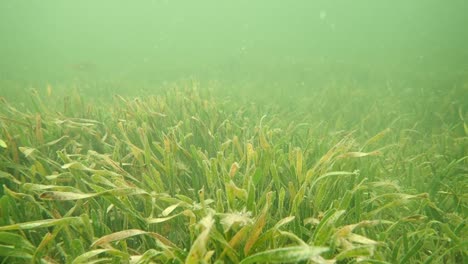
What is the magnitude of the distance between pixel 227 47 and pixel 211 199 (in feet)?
64.0

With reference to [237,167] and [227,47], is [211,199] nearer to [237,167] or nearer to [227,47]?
[237,167]

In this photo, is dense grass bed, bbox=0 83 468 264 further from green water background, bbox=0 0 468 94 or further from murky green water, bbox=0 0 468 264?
green water background, bbox=0 0 468 94

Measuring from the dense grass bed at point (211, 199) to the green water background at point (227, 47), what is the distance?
5618 mm

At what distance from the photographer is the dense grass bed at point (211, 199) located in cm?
108

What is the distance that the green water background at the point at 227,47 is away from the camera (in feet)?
32.9

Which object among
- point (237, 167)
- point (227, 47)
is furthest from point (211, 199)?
point (227, 47)

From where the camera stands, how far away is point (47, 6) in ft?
128

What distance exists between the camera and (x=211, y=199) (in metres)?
1.41

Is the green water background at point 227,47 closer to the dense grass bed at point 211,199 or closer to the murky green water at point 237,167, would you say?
the murky green water at point 237,167

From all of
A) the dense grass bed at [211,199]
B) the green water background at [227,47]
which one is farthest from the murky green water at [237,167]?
the green water background at [227,47]

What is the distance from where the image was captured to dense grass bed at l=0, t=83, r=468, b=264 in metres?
1.08

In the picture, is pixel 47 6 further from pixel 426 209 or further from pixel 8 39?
pixel 426 209

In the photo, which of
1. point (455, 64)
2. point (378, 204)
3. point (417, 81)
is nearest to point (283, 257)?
point (378, 204)

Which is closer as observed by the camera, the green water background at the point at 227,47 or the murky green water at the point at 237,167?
the murky green water at the point at 237,167
